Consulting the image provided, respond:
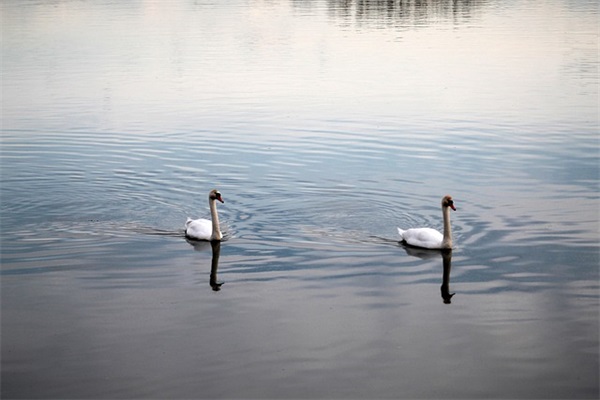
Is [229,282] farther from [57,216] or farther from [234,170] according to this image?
[234,170]

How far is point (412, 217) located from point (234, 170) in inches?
226

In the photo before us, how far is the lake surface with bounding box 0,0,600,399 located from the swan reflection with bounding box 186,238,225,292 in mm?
54

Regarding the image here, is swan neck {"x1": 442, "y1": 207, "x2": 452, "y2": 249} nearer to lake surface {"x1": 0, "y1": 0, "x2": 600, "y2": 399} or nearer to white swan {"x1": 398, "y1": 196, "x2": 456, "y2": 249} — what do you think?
white swan {"x1": 398, "y1": 196, "x2": 456, "y2": 249}

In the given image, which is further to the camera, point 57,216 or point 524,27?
point 524,27

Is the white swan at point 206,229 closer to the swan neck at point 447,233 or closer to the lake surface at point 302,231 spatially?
the lake surface at point 302,231

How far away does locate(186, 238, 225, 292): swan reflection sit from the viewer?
15.9 m

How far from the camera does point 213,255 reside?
1753 centimetres

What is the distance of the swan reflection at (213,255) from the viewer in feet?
52.0

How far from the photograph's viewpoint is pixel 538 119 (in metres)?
30.6

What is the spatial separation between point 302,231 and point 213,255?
73.4 inches

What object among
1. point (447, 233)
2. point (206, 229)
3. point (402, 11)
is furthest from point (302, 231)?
point (402, 11)

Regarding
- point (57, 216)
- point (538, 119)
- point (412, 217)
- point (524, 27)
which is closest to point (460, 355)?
point (412, 217)

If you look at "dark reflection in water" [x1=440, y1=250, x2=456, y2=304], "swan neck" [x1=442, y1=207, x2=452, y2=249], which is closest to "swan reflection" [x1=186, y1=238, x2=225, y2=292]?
"dark reflection in water" [x1=440, y1=250, x2=456, y2=304]

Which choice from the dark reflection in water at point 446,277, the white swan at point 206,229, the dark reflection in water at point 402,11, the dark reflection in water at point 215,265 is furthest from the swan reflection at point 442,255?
the dark reflection in water at point 402,11
